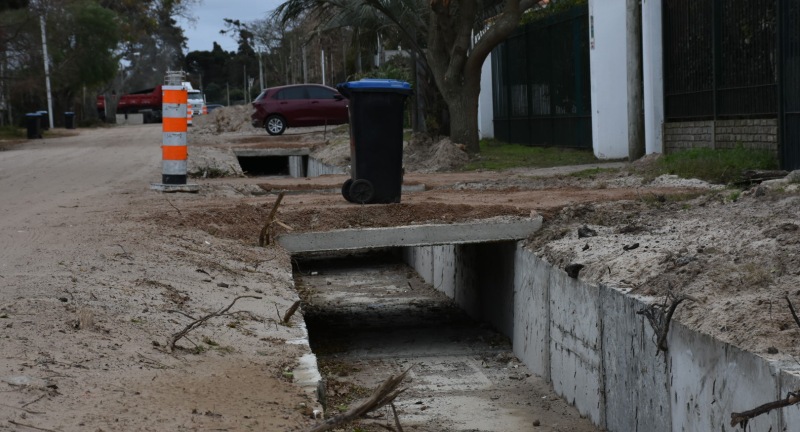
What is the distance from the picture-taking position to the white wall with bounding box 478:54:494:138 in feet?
93.2

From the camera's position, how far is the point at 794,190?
979 centimetres

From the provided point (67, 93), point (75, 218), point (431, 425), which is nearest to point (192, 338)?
point (431, 425)

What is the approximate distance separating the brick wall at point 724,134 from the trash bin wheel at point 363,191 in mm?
4873

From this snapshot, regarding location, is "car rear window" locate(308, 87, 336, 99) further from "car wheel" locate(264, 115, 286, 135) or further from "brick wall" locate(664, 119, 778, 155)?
"brick wall" locate(664, 119, 778, 155)

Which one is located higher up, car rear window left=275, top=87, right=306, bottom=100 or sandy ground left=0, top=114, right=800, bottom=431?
car rear window left=275, top=87, right=306, bottom=100

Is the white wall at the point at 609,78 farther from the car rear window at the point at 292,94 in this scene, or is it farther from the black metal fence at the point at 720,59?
the car rear window at the point at 292,94

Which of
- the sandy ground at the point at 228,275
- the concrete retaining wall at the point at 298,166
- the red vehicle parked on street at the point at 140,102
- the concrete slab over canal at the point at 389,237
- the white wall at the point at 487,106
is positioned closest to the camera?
the sandy ground at the point at 228,275

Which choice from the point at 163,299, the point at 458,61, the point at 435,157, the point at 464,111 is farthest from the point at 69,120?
the point at 163,299

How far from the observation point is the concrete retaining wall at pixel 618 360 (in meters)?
5.58

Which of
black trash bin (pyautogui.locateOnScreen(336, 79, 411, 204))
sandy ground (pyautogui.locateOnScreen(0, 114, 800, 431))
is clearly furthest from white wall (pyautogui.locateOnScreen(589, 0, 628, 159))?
black trash bin (pyautogui.locateOnScreen(336, 79, 411, 204))

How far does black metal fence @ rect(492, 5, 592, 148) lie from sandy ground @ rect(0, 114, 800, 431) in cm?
611

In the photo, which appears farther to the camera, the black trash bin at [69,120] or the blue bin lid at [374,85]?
the black trash bin at [69,120]

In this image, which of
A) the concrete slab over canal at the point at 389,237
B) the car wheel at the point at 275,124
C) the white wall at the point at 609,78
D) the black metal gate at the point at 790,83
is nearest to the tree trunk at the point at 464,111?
the white wall at the point at 609,78

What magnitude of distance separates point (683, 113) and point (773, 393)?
1123 cm
